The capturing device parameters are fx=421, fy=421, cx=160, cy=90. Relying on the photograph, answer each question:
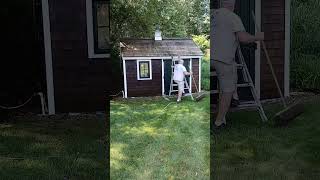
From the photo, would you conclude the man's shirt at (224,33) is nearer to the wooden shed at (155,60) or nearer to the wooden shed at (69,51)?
the wooden shed at (155,60)

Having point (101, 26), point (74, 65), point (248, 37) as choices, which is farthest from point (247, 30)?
point (74, 65)

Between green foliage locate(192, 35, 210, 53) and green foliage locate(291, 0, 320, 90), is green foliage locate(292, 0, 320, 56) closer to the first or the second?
green foliage locate(291, 0, 320, 90)

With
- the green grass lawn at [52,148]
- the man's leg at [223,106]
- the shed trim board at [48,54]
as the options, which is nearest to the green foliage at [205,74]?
the man's leg at [223,106]

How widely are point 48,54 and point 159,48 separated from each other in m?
0.44

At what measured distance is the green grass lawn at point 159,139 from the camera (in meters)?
1.45

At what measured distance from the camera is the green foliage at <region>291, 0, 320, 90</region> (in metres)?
1.57

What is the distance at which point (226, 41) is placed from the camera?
4.77ft

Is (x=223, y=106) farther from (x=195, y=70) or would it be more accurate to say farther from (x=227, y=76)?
(x=195, y=70)

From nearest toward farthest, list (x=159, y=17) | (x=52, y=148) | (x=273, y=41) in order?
(x=159, y=17), (x=273, y=41), (x=52, y=148)

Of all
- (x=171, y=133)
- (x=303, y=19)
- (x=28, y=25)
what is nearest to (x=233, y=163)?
(x=171, y=133)

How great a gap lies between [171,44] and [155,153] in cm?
42

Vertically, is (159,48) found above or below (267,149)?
above

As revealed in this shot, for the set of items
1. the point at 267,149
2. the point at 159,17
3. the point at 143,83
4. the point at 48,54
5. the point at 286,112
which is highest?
the point at 159,17

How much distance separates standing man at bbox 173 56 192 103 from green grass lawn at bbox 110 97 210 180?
4 cm
